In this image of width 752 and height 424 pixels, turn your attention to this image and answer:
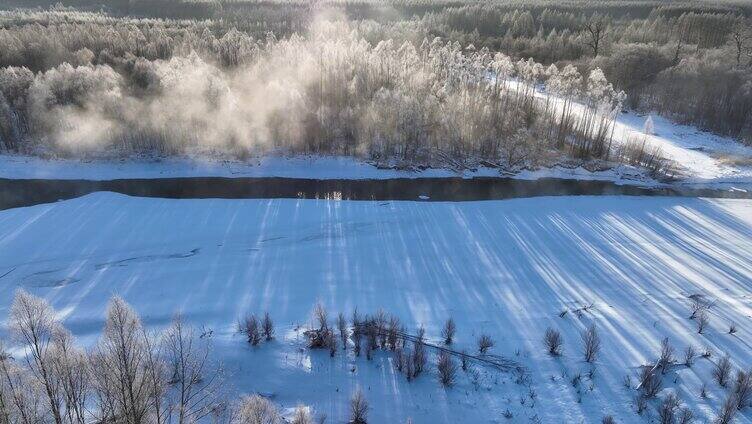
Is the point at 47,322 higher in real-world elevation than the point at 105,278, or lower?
higher

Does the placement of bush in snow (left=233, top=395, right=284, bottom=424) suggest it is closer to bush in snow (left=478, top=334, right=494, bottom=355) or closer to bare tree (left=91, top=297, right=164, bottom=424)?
bare tree (left=91, top=297, right=164, bottom=424)

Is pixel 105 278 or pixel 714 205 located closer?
pixel 105 278

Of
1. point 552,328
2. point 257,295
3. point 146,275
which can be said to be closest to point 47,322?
point 257,295

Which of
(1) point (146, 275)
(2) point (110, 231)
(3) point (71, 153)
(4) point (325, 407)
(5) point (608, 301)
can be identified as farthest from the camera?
(3) point (71, 153)

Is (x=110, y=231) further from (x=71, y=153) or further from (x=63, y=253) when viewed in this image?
(x=71, y=153)

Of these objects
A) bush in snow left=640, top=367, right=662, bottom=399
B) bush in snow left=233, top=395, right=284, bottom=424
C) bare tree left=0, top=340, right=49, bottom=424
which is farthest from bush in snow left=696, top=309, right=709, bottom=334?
bare tree left=0, top=340, right=49, bottom=424

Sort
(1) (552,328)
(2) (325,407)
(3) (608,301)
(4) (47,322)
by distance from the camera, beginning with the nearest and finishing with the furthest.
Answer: (4) (47,322) < (2) (325,407) < (1) (552,328) < (3) (608,301)
